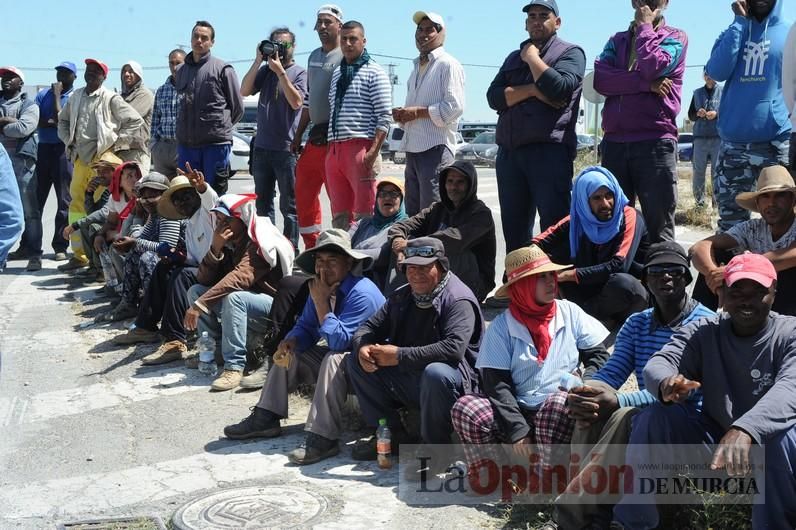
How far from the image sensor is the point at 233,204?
24.0 ft

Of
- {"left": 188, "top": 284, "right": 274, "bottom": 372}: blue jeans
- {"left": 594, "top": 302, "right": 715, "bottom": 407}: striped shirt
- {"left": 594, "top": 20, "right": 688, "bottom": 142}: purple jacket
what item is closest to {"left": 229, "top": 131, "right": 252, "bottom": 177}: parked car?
{"left": 188, "top": 284, "right": 274, "bottom": 372}: blue jeans

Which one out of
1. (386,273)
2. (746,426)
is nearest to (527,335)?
(746,426)

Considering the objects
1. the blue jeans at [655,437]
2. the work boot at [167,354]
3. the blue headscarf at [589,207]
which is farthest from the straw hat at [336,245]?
the blue jeans at [655,437]

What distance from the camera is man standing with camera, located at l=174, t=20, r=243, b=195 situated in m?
9.49

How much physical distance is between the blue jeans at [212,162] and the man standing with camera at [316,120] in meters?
0.94

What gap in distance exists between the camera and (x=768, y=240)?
17.9 feet

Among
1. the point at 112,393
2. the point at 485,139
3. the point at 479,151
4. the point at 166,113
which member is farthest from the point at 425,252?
the point at 485,139

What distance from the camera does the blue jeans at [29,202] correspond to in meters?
11.6

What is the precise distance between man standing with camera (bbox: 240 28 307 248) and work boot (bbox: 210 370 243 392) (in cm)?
266

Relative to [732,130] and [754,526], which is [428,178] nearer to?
[732,130]

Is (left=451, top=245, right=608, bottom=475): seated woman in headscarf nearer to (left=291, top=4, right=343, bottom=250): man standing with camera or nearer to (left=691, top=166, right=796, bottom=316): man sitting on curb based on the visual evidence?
(left=691, top=166, right=796, bottom=316): man sitting on curb

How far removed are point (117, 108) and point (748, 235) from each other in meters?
7.73

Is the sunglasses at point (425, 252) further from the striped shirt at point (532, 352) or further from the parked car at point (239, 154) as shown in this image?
the parked car at point (239, 154)

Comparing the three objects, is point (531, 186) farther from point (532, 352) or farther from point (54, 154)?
point (54, 154)
